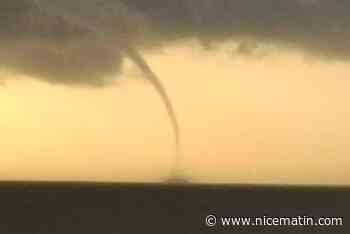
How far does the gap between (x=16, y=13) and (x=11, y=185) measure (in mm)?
227

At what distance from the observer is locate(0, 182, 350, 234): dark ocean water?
0.93 metres

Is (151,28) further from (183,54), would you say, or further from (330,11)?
(330,11)

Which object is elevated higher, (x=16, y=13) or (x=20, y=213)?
(x=16, y=13)

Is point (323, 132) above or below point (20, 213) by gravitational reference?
above

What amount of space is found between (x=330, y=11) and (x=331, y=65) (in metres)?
0.07

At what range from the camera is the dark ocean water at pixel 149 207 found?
0.93 meters

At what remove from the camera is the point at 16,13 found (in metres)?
0.99

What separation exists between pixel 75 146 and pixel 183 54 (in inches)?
7.4

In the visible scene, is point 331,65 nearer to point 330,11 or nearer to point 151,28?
point 330,11

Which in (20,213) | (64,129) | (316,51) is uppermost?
(316,51)

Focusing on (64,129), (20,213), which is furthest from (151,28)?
(20,213)

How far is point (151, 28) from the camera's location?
1.00 meters

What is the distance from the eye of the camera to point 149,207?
941 mm

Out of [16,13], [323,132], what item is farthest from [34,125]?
[323,132]
